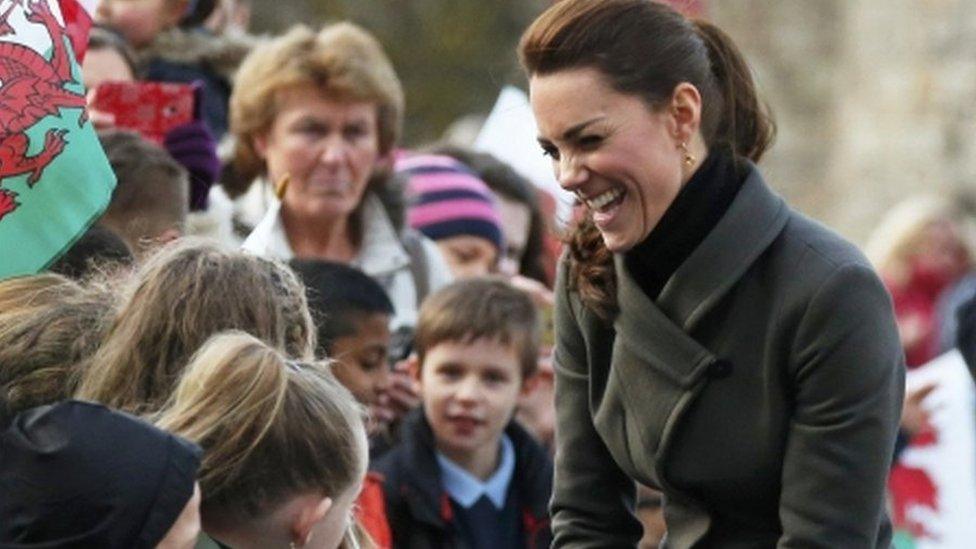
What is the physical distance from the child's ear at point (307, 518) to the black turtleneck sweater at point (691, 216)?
0.78 metres

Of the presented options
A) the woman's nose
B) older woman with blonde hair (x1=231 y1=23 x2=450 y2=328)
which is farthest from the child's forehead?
the woman's nose

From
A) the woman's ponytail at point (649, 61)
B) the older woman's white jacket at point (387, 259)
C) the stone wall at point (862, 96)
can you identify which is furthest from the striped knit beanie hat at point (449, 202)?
the stone wall at point (862, 96)

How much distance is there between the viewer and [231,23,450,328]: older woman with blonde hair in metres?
7.49

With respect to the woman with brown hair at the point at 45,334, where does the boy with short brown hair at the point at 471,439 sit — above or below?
below

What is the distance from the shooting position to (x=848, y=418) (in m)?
4.63

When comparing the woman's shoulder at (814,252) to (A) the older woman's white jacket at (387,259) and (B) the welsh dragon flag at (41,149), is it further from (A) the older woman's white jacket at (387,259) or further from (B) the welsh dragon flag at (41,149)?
(A) the older woman's white jacket at (387,259)

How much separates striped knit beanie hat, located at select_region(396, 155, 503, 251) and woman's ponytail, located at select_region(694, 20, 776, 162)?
3.23 metres

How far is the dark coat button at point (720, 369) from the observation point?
4.71 metres

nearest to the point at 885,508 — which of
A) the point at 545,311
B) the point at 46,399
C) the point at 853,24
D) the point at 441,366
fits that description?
the point at 46,399

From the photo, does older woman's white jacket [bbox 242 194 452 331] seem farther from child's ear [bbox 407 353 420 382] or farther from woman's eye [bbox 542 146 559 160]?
woman's eye [bbox 542 146 559 160]

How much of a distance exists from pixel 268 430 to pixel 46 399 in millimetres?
446

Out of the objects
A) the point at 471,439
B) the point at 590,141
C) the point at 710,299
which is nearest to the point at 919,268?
the point at 471,439

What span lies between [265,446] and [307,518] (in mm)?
126

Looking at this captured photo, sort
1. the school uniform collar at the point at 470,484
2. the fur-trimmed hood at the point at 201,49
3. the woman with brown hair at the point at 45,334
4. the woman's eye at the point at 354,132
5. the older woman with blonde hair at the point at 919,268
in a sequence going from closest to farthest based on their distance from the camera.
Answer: the woman with brown hair at the point at 45,334 → the school uniform collar at the point at 470,484 → the woman's eye at the point at 354,132 → the fur-trimmed hood at the point at 201,49 → the older woman with blonde hair at the point at 919,268
